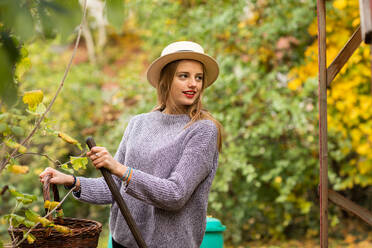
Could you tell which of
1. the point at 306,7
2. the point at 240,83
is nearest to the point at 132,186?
the point at 240,83

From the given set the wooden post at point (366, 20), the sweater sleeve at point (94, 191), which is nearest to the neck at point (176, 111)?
the sweater sleeve at point (94, 191)

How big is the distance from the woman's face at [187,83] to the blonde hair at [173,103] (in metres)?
0.03

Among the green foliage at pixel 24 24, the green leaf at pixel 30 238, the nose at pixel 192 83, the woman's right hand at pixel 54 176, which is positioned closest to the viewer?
the green foliage at pixel 24 24

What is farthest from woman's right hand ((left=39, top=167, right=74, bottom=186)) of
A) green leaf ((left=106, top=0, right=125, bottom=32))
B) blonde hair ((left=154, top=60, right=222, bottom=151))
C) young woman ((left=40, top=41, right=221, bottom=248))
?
green leaf ((left=106, top=0, right=125, bottom=32))

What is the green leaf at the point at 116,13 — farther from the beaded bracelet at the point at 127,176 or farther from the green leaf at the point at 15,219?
the beaded bracelet at the point at 127,176

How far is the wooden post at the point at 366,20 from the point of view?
1.22m

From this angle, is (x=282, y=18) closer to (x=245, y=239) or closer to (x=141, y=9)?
(x=141, y=9)

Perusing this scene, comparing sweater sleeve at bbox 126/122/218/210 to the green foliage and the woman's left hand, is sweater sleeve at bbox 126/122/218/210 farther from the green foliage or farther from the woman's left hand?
the green foliage

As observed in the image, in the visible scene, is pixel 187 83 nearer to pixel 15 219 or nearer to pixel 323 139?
pixel 323 139

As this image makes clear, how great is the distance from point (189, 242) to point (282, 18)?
338cm

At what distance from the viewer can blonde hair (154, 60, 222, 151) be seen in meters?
2.11

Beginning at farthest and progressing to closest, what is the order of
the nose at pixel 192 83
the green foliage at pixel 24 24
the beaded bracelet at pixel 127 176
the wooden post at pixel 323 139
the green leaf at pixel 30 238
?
the wooden post at pixel 323 139 < the nose at pixel 192 83 < the beaded bracelet at pixel 127 176 < the green leaf at pixel 30 238 < the green foliage at pixel 24 24

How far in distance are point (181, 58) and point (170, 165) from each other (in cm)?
53

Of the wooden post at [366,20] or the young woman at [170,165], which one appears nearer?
Result: the wooden post at [366,20]
